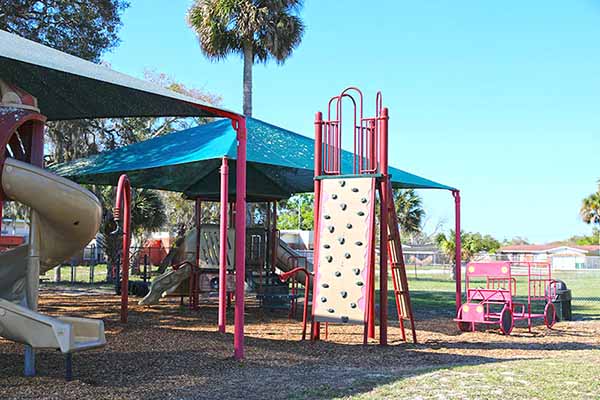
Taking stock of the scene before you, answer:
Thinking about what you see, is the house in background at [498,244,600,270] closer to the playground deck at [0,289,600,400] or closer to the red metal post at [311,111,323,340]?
the playground deck at [0,289,600,400]

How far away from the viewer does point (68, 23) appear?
18469 millimetres

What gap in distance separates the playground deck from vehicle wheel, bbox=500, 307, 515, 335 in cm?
16

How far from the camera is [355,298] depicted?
964cm

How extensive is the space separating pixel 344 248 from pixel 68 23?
1215cm

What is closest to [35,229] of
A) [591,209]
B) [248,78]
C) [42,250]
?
[42,250]

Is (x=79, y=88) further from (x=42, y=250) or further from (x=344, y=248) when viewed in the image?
(x=344, y=248)

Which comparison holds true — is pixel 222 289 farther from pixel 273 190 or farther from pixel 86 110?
pixel 273 190

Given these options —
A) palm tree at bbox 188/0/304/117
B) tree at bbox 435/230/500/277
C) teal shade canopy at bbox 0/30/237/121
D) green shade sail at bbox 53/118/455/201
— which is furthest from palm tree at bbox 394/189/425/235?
teal shade canopy at bbox 0/30/237/121

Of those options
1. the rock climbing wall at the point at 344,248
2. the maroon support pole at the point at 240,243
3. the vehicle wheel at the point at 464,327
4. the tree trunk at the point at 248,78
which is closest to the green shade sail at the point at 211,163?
the rock climbing wall at the point at 344,248

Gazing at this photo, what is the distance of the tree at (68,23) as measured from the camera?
17391 millimetres

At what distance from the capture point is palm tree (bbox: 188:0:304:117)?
2453cm

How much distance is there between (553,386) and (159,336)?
587 centimetres

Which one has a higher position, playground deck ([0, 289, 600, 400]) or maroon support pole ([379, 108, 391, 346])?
maroon support pole ([379, 108, 391, 346])

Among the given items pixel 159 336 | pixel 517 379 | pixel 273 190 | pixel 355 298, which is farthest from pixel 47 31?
pixel 517 379
